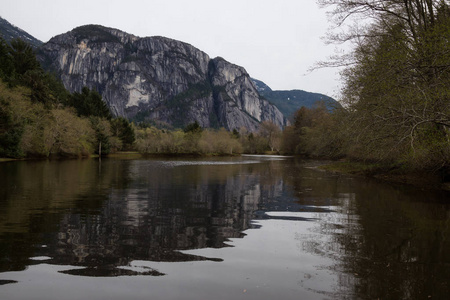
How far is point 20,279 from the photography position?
5664mm

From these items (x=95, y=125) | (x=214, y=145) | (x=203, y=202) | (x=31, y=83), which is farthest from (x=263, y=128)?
(x=203, y=202)

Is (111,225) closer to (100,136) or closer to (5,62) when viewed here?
(5,62)

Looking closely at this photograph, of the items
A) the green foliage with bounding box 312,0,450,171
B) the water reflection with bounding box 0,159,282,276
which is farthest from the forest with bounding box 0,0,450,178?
the water reflection with bounding box 0,159,282,276

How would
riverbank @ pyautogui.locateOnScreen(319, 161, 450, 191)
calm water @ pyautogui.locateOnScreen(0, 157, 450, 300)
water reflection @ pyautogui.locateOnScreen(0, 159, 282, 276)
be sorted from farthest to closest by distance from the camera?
riverbank @ pyautogui.locateOnScreen(319, 161, 450, 191)
water reflection @ pyautogui.locateOnScreen(0, 159, 282, 276)
calm water @ pyautogui.locateOnScreen(0, 157, 450, 300)

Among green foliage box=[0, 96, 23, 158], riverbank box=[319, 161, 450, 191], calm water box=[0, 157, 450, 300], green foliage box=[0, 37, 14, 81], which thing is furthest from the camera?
green foliage box=[0, 37, 14, 81]

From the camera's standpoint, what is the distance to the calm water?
550 centimetres

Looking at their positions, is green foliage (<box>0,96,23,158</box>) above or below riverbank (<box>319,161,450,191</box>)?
above

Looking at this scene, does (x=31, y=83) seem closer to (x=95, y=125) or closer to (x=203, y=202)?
(x=95, y=125)

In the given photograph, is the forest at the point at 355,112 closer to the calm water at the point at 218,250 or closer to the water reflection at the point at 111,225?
the calm water at the point at 218,250

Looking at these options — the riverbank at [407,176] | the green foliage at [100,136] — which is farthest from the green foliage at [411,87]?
the green foliage at [100,136]

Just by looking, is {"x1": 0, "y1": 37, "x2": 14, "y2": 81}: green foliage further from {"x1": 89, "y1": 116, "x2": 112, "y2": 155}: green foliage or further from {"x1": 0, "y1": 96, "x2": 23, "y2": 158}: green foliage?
{"x1": 0, "y1": 96, "x2": 23, "y2": 158}: green foliage

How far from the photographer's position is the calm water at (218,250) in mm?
5504

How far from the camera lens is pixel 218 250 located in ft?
26.0

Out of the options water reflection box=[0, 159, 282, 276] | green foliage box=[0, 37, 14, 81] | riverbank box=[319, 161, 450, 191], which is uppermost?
green foliage box=[0, 37, 14, 81]
